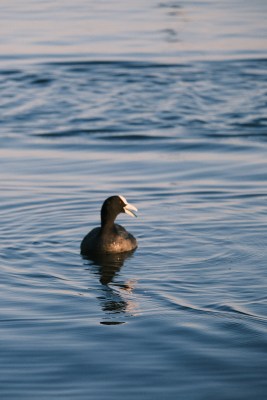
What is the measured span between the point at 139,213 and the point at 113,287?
3752mm

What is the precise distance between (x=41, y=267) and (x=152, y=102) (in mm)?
12050

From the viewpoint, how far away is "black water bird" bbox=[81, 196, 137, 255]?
14.6 m

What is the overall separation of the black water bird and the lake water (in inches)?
9.0

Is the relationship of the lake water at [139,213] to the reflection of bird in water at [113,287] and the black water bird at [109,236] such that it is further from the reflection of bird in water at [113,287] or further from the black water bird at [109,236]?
the black water bird at [109,236]

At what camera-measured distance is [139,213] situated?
16.6 metres

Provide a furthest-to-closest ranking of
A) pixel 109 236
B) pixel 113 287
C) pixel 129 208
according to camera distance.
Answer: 1. pixel 129 208
2. pixel 109 236
3. pixel 113 287

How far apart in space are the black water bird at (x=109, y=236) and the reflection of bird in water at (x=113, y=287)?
105 mm

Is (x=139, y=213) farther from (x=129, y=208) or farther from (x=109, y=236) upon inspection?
(x=109, y=236)

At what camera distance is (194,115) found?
2370cm

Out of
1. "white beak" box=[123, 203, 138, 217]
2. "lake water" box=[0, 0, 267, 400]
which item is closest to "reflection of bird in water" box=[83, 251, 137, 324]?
"lake water" box=[0, 0, 267, 400]

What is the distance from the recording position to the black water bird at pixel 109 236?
14625 mm

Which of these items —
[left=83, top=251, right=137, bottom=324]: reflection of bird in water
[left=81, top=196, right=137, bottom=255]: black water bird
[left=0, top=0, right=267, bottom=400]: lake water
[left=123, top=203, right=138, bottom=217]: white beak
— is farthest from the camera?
[left=123, top=203, right=138, bottom=217]: white beak

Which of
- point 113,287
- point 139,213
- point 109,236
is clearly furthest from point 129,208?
point 113,287

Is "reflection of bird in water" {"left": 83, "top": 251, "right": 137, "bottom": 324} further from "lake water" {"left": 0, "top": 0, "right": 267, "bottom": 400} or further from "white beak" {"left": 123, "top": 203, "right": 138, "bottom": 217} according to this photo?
"white beak" {"left": 123, "top": 203, "right": 138, "bottom": 217}
